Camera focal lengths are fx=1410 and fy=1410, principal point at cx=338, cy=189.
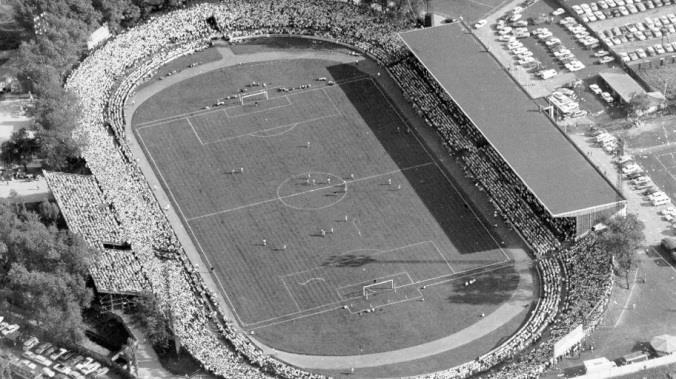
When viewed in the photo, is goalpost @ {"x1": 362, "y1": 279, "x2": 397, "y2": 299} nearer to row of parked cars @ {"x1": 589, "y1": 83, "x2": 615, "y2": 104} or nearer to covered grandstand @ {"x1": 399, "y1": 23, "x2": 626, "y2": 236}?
covered grandstand @ {"x1": 399, "y1": 23, "x2": 626, "y2": 236}

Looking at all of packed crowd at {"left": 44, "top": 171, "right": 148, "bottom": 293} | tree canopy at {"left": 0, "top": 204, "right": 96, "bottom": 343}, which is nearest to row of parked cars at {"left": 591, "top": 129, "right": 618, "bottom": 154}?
packed crowd at {"left": 44, "top": 171, "right": 148, "bottom": 293}

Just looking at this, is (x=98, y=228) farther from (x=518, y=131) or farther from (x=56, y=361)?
(x=518, y=131)

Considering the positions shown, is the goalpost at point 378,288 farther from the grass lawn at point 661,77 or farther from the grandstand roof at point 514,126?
the grass lawn at point 661,77

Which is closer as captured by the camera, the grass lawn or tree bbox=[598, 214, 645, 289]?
tree bbox=[598, 214, 645, 289]

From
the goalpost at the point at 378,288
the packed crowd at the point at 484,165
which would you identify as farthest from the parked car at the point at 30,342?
the packed crowd at the point at 484,165

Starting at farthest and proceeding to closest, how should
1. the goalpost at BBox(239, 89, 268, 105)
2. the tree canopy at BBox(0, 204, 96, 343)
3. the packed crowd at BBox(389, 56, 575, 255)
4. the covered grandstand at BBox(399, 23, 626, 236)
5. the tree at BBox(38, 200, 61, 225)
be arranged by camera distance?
1. the goalpost at BBox(239, 89, 268, 105)
2. the tree at BBox(38, 200, 61, 225)
3. the packed crowd at BBox(389, 56, 575, 255)
4. the covered grandstand at BBox(399, 23, 626, 236)
5. the tree canopy at BBox(0, 204, 96, 343)

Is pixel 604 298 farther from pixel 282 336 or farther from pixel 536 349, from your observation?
pixel 282 336

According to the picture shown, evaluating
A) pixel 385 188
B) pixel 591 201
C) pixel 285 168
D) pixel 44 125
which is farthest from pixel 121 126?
pixel 591 201

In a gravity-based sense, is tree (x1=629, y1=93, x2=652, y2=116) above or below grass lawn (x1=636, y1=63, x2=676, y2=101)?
below
